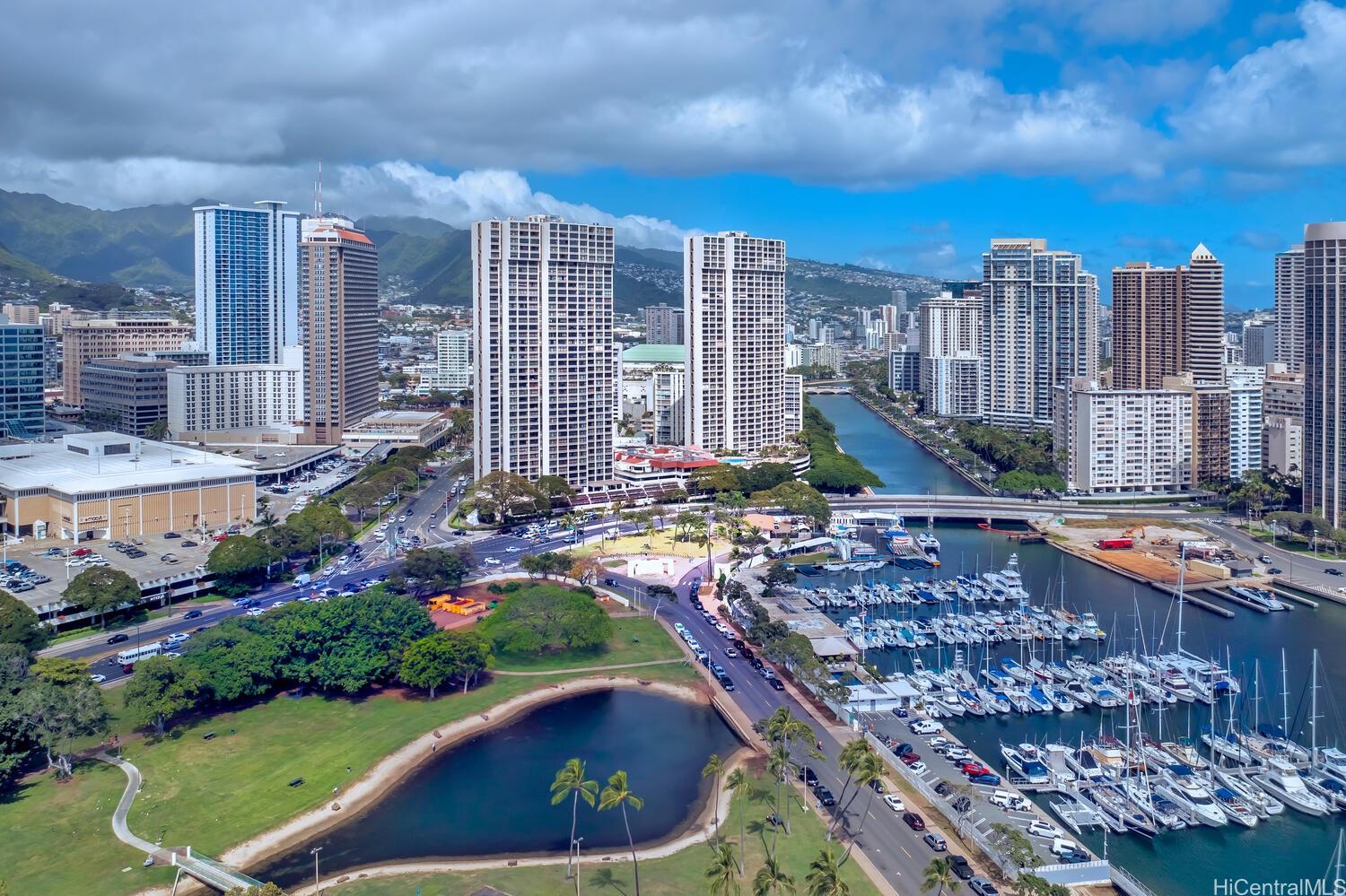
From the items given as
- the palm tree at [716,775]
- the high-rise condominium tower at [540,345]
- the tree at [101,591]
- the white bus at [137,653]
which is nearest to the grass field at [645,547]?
the high-rise condominium tower at [540,345]

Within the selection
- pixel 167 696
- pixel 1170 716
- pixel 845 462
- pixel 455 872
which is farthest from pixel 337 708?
pixel 845 462

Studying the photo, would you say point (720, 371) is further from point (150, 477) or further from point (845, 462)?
point (150, 477)

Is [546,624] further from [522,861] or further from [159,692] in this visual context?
[522,861]

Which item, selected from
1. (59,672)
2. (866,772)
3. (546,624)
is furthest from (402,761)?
(866,772)

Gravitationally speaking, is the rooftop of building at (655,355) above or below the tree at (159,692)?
above

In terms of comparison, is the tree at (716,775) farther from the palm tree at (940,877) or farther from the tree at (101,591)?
the tree at (101,591)

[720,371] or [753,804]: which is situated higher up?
[720,371]
